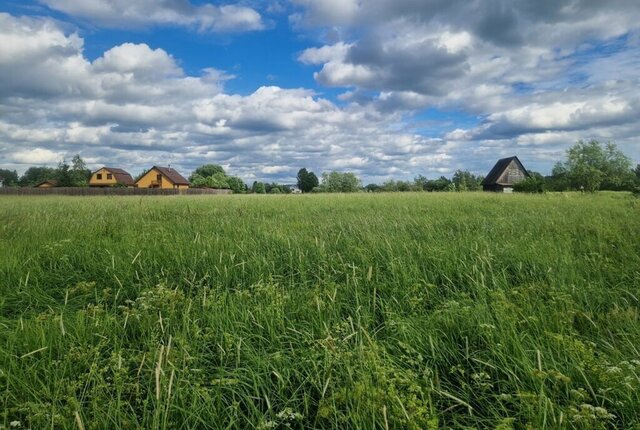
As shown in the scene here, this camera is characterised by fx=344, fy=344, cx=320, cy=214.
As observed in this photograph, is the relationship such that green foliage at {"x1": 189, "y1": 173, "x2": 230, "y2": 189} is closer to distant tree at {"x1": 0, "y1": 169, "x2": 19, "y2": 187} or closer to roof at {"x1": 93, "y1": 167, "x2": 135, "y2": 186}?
roof at {"x1": 93, "y1": 167, "x2": 135, "y2": 186}

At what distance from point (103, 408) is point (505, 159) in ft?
247

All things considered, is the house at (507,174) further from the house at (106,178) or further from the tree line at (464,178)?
the house at (106,178)

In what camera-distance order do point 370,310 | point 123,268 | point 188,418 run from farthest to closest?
point 123,268
point 370,310
point 188,418

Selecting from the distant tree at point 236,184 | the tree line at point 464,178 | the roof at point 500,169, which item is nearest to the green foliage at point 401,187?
the tree line at point 464,178

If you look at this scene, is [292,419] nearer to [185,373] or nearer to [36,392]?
[185,373]

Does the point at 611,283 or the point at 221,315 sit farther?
the point at 611,283

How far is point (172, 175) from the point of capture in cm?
8550

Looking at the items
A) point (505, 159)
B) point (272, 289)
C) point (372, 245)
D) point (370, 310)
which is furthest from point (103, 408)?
point (505, 159)

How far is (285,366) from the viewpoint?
7.86ft

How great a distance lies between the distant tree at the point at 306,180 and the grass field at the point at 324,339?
389ft

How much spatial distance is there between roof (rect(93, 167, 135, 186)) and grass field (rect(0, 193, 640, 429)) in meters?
91.9

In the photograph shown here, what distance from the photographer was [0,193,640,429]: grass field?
6.48 feet

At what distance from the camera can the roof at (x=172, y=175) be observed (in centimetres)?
8281

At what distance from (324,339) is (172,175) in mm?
91387
